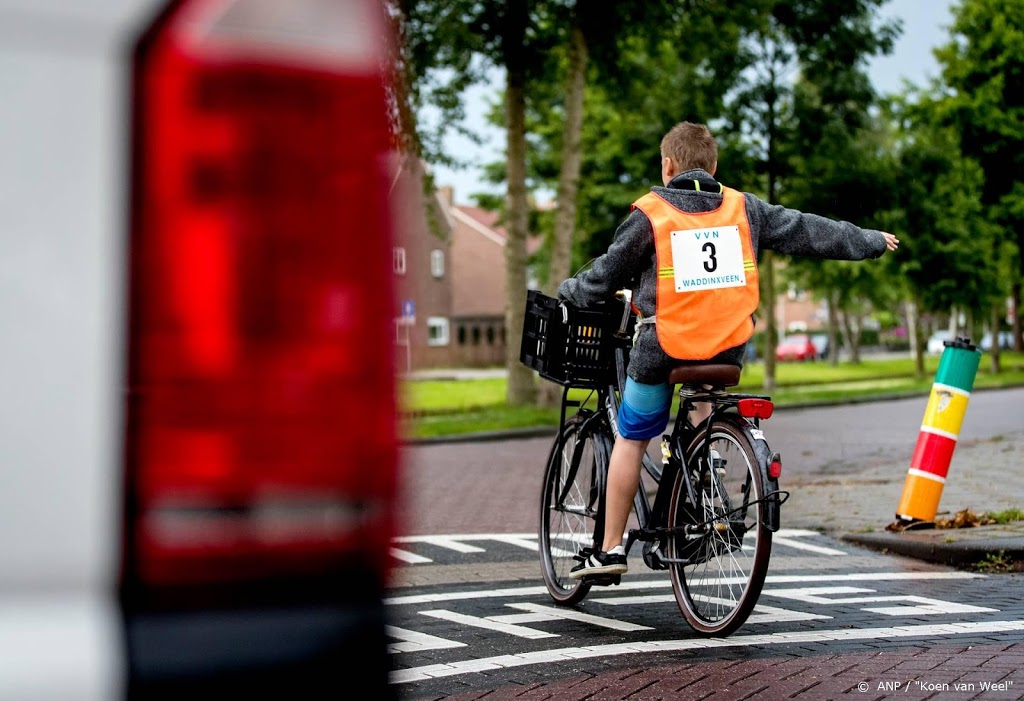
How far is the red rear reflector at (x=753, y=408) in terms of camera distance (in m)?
4.64

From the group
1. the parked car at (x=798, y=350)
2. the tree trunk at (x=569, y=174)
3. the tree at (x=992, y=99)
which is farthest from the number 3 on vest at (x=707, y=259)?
the parked car at (x=798, y=350)

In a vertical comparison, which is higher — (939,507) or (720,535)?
(720,535)

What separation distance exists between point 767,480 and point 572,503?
1.43 metres

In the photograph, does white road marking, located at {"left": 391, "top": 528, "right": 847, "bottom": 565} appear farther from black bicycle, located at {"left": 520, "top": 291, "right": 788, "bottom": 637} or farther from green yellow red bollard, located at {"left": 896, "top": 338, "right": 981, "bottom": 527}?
black bicycle, located at {"left": 520, "top": 291, "right": 788, "bottom": 637}

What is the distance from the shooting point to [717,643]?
479 cm

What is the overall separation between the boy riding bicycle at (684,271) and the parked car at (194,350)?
3.56m

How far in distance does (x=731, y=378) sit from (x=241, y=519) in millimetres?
3690

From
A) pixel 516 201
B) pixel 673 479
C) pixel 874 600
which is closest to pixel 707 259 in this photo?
pixel 673 479

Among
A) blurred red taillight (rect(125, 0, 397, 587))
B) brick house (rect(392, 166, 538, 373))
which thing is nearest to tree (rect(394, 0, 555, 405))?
blurred red taillight (rect(125, 0, 397, 587))

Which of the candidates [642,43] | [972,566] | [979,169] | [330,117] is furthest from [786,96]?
[330,117]

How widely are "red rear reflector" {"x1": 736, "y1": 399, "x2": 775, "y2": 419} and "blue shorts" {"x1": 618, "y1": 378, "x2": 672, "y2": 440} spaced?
1.45 ft

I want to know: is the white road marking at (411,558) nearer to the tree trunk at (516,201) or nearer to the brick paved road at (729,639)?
the brick paved road at (729,639)

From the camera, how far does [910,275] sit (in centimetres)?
3828

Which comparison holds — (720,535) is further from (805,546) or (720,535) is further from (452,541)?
(452,541)
